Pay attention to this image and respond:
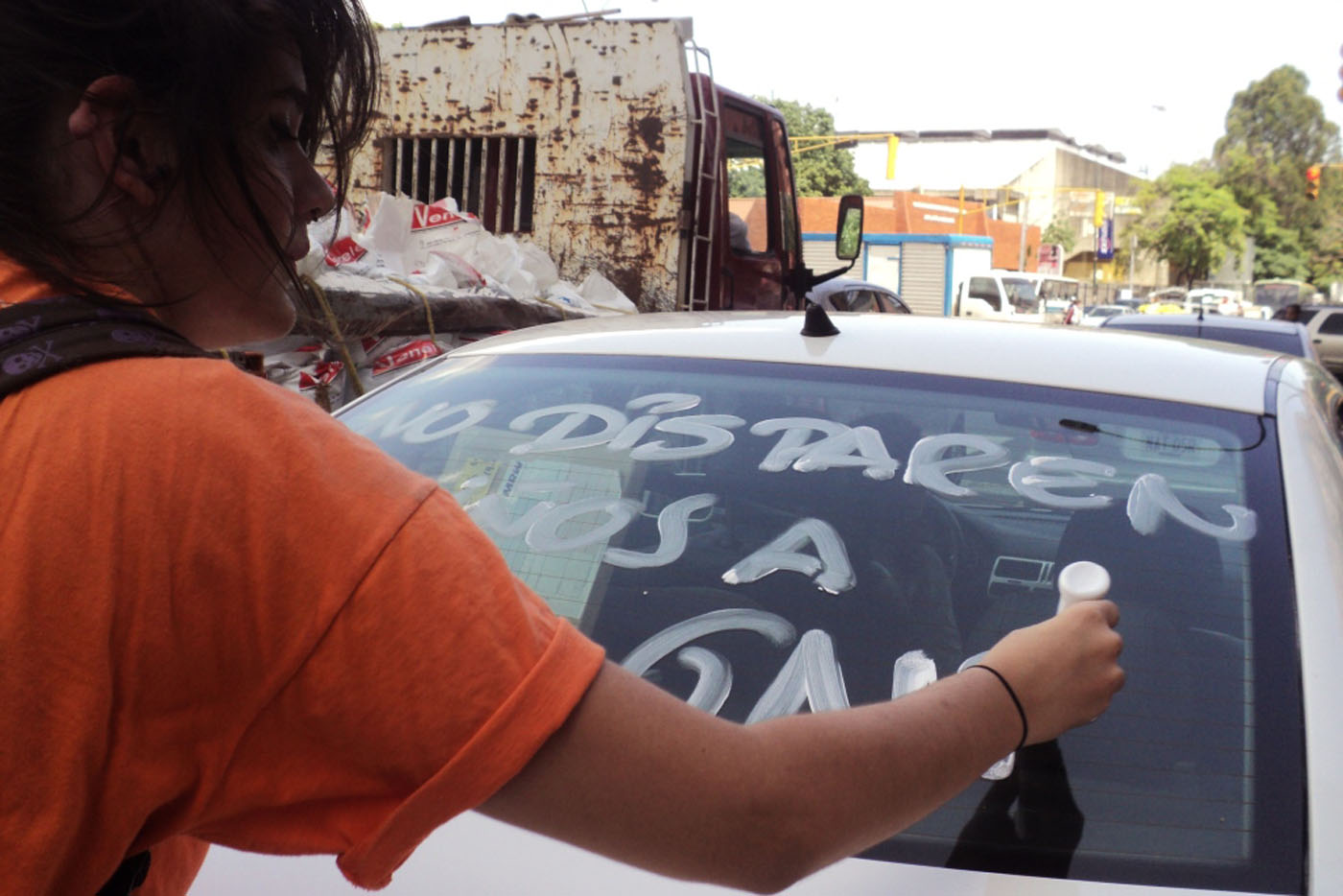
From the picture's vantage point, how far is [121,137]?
86cm

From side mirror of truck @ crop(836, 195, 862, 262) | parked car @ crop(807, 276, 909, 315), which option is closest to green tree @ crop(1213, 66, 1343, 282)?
parked car @ crop(807, 276, 909, 315)

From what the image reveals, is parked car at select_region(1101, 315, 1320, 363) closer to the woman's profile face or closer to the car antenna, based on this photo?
the car antenna

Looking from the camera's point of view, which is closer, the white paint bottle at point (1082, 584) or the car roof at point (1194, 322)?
the white paint bottle at point (1082, 584)

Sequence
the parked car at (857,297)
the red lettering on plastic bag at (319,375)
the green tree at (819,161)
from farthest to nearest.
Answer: the green tree at (819,161) < the parked car at (857,297) < the red lettering on plastic bag at (319,375)

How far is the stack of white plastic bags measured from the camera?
4.59m

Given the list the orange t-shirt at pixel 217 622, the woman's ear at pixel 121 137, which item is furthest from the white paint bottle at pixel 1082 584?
the woman's ear at pixel 121 137

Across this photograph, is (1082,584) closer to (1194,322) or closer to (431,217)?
(431,217)

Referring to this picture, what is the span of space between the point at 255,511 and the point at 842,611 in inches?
44.9

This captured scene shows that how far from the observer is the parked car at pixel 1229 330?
28.4 ft

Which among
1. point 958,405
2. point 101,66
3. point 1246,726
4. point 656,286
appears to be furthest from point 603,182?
point 101,66

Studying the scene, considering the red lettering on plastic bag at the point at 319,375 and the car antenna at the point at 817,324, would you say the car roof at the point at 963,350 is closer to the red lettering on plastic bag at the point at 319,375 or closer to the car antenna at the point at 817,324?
the car antenna at the point at 817,324

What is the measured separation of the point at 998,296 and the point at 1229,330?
2058 centimetres

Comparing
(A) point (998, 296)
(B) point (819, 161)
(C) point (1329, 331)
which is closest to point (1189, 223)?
(B) point (819, 161)

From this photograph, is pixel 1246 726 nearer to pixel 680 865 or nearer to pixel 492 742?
pixel 680 865
